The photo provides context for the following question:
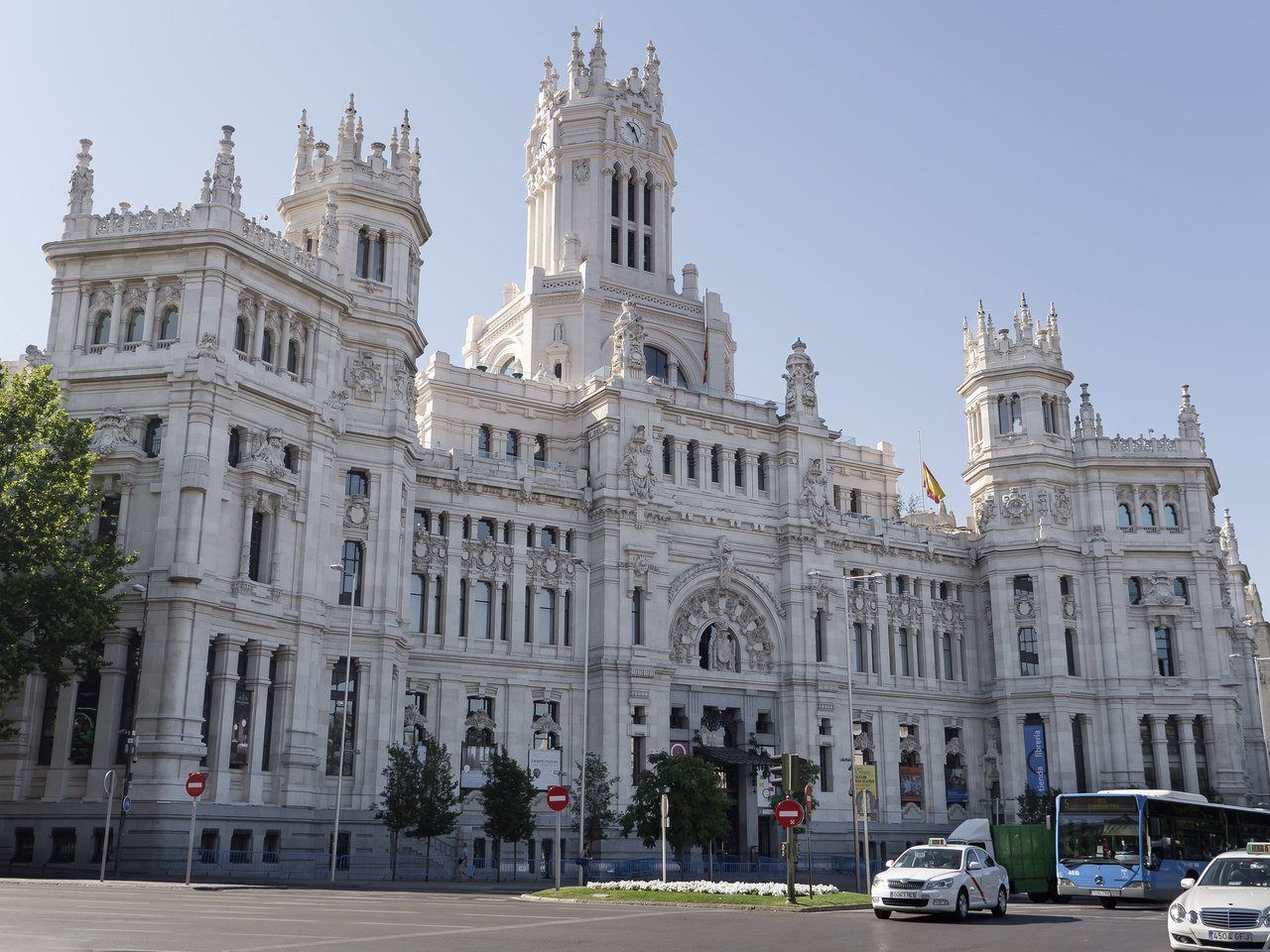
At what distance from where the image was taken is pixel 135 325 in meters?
53.8

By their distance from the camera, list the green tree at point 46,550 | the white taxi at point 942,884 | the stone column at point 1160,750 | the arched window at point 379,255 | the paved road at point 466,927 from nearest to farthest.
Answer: the paved road at point 466,927 → the white taxi at point 942,884 → the green tree at point 46,550 → the arched window at point 379,255 → the stone column at point 1160,750

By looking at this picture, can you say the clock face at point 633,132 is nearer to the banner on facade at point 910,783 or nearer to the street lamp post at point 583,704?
the street lamp post at point 583,704

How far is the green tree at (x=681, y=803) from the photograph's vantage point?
54.9m

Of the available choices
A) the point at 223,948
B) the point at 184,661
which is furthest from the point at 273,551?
the point at 223,948

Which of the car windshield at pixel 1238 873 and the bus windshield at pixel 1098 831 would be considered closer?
the car windshield at pixel 1238 873

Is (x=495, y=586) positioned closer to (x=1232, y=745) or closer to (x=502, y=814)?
(x=502, y=814)

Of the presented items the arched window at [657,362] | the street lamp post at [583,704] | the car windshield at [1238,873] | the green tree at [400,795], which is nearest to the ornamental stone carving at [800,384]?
the arched window at [657,362]

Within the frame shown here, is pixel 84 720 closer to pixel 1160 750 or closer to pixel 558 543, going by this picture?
pixel 558 543

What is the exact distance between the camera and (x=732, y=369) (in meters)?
88.6

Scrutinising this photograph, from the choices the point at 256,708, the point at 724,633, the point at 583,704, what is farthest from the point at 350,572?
the point at 724,633

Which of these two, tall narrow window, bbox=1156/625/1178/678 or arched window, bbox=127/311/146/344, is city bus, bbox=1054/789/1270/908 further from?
arched window, bbox=127/311/146/344

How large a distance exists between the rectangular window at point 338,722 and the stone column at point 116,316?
55.2 feet

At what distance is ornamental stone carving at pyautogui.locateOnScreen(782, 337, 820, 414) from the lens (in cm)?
7844

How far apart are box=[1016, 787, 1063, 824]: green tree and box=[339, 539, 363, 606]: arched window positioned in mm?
41492
